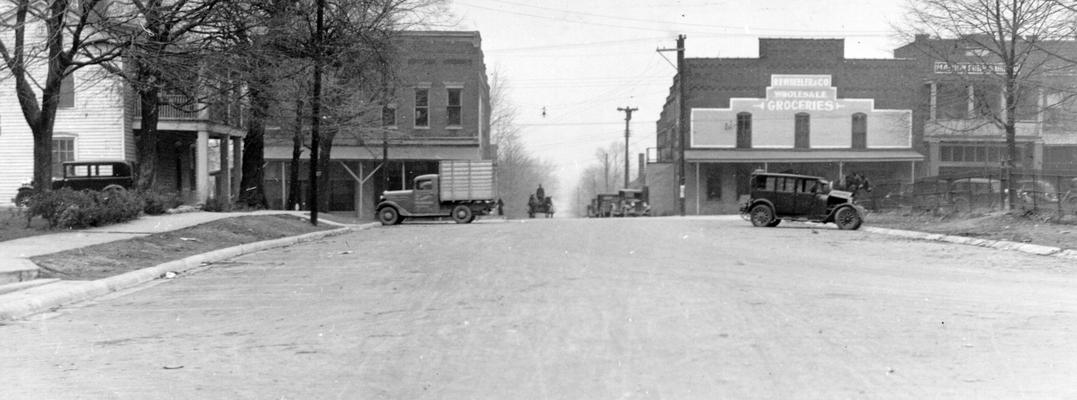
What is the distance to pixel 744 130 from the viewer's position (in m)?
54.9

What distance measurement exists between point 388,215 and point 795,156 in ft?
92.6

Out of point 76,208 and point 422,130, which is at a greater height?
point 422,130

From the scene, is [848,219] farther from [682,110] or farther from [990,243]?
[682,110]

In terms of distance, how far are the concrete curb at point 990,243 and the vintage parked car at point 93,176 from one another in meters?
23.7

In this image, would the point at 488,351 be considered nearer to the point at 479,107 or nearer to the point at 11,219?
the point at 11,219

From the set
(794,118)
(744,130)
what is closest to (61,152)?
(744,130)

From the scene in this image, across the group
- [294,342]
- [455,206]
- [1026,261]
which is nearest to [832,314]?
[294,342]

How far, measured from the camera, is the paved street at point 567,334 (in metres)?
5.87

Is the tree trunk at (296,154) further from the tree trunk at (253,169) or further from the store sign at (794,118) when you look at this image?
the store sign at (794,118)

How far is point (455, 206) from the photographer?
114 ft

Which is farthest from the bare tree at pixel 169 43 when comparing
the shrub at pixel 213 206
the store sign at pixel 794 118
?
the store sign at pixel 794 118

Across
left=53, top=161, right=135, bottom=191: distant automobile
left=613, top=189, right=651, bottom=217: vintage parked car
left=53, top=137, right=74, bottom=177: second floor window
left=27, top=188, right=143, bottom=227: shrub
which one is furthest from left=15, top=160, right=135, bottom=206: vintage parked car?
left=613, top=189, right=651, bottom=217: vintage parked car

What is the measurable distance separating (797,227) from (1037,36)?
8.86 meters

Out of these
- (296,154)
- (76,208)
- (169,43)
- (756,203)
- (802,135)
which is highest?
(169,43)
